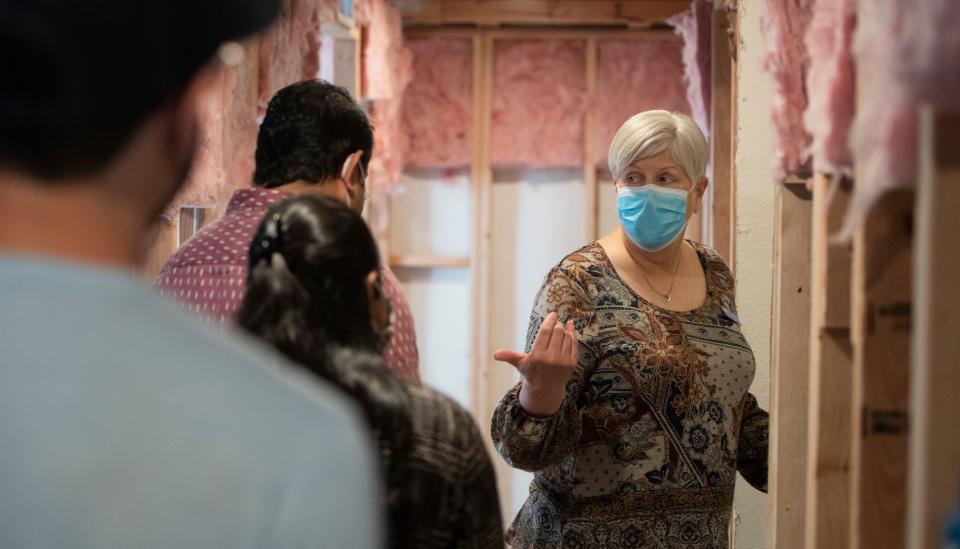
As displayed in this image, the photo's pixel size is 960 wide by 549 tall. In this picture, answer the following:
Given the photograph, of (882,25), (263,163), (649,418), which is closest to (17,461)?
(882,25)

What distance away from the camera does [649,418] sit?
2324 millimetres

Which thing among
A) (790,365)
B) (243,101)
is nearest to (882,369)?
(790,365)

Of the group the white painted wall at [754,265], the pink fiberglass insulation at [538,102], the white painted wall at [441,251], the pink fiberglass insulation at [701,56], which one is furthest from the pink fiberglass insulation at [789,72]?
the white painted wall at [441,251]

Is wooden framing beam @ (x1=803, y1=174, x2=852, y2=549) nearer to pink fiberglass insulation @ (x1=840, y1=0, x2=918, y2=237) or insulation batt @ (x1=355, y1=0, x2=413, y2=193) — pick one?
pink fiberglass insulation @ (x1=840, y1=0, x2=918, y2=237)

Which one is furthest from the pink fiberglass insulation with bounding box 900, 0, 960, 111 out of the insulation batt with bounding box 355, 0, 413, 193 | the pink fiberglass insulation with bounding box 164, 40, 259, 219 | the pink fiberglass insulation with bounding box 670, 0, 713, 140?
the insulation batt with bounding box 355, 0, 413, 193

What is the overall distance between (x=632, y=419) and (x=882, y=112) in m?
1.22

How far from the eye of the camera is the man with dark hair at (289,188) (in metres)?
1.89

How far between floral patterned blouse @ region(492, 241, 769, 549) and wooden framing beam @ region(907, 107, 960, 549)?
3.88ft

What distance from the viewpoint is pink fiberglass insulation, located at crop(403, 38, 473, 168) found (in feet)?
18.5

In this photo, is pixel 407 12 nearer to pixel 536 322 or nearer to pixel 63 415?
pixel 536 322

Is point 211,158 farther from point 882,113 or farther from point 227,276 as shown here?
point 882,113

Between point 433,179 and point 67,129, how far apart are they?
5.05m

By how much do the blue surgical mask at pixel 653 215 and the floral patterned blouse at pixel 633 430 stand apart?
149mm

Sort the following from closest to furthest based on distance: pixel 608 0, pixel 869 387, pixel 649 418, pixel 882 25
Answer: pixel 882 25
pixel 869 387
pixel 649 418
pixel 608 0
